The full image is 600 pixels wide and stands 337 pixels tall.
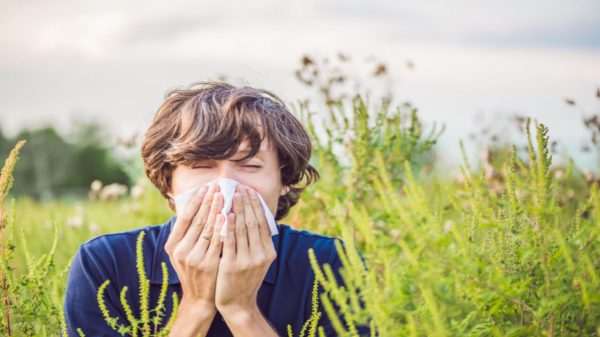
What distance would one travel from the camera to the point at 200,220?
2.34 meters

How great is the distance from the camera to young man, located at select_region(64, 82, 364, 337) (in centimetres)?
235

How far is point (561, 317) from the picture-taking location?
1.73 metres

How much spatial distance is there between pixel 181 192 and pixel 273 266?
1.44 feet

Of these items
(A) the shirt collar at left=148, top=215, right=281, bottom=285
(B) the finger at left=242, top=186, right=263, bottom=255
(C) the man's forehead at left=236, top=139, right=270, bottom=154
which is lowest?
(A) the shirt collar at left=148, top=215, right=281, bottom=285

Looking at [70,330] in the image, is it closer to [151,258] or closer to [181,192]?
[151,258]

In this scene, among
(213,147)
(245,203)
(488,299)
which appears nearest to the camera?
(488,299)

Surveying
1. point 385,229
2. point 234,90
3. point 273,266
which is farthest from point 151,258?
point 385,229

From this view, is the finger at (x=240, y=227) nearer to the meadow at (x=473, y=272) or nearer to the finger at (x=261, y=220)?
the finger at (x=261, y=220)

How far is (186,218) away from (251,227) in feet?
0.71

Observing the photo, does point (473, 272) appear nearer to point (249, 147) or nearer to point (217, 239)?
point (217, 239)

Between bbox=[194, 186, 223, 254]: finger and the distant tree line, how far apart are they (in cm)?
2901

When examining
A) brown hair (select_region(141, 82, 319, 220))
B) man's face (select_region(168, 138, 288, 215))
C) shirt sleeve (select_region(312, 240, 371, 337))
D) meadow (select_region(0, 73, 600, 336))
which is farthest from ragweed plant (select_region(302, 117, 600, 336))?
brown hair (select_region(141, 82, 319, 220))

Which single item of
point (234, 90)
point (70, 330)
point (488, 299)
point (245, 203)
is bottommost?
point (70, 330)

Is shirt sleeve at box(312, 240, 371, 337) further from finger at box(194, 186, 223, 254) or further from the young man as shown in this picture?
finger at box(194, 186, 223, 254)
